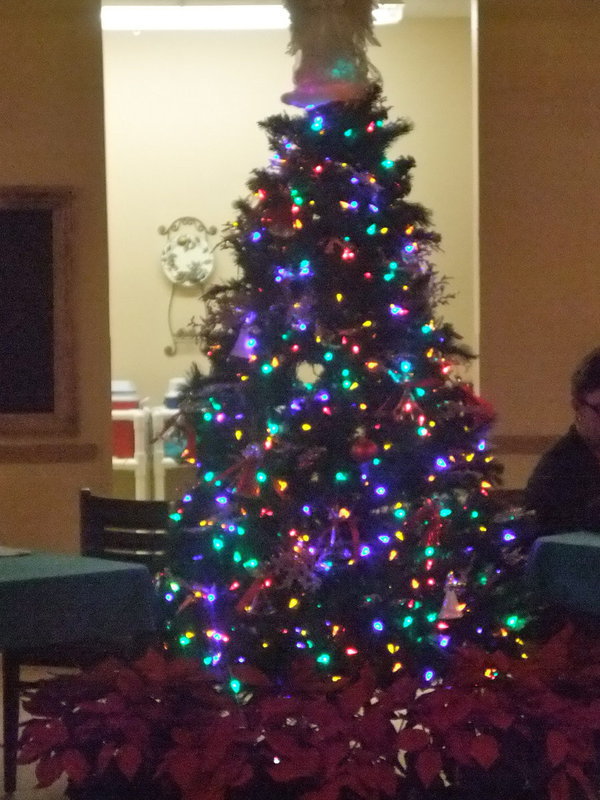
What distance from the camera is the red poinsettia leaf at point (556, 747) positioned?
259cm

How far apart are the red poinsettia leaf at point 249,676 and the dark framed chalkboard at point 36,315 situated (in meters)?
1.93

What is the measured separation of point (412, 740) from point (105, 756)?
71 centimetres

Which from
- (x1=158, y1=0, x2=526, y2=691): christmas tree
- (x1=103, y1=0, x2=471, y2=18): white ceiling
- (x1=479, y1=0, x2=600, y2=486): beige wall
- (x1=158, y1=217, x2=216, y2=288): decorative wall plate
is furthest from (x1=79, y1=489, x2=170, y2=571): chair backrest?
(x1=158, y1=217, x2=216, y2=288): decorative wall plate

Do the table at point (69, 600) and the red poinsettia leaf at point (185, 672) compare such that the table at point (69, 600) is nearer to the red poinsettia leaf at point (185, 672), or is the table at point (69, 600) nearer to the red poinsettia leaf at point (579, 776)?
the red poinsettia leaf at point (185, 672)

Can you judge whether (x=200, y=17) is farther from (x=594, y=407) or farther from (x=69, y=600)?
(x=69, y=600)

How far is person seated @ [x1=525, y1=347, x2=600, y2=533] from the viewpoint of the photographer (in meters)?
2.90

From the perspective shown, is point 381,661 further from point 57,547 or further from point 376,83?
point 57,547

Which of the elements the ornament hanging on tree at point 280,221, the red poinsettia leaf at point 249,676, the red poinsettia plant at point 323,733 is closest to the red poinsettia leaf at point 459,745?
the red poinsettia plant at point 323,733

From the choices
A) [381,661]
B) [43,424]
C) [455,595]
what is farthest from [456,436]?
[43,424]

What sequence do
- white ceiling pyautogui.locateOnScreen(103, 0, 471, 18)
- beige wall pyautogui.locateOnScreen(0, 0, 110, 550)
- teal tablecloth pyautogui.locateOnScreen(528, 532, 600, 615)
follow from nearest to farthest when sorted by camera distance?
teal tablecloth pyautogui.locateOnScreen(528, 532, 600, 615) → beige wall pyautogui.locateOnScreen(0, 0, 110, 550) → white ceiling pyautogui.locateOnScreen(103, 0, 471, 18)

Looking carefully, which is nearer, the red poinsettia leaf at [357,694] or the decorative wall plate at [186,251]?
the red poinsettia leaf at [357,694]

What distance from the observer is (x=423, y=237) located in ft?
9.68

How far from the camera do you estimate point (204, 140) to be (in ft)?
20.4

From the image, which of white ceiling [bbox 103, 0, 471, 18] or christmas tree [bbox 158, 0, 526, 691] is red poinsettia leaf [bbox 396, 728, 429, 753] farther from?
white ceiling [bbox 103, 0, 471, 18]
